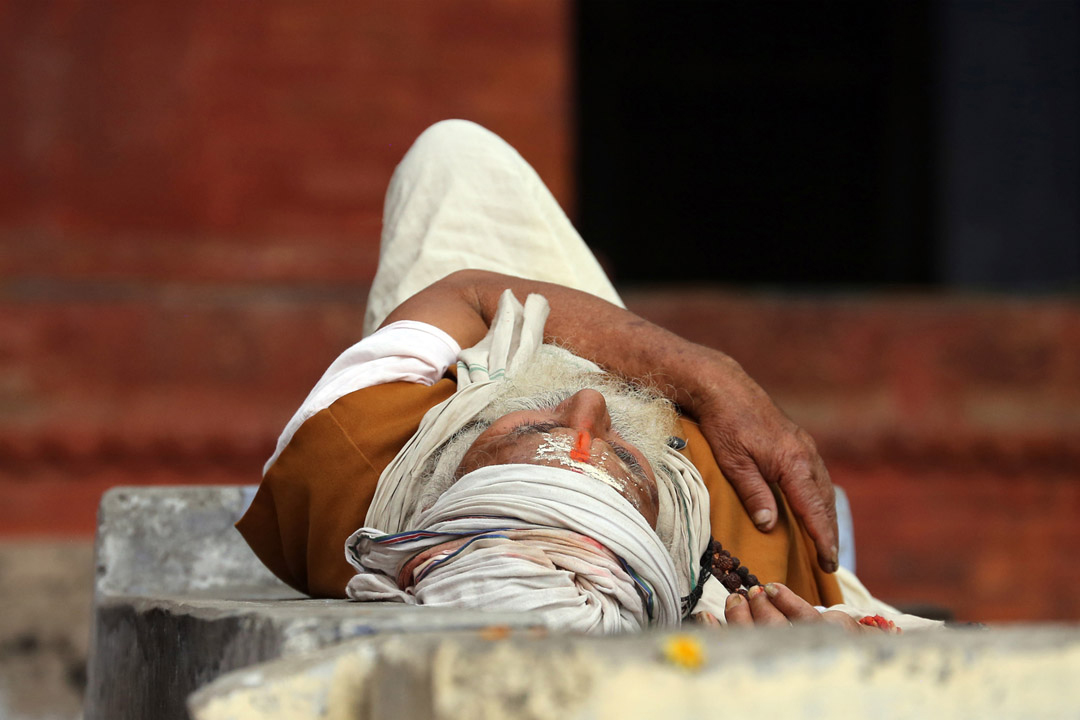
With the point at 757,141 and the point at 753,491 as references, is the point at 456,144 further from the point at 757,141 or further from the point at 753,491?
the point at 757,141

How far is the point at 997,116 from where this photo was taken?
24.0 feet

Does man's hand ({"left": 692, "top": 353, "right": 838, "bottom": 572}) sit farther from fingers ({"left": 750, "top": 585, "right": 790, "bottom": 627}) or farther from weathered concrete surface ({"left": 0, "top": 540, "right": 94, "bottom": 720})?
weathered concrete surface ({"left": 0, "top": 540, "right": 94, "bottom": 720})

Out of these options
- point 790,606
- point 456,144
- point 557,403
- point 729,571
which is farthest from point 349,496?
point 456,144

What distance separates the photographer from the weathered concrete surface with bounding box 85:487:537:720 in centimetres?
120

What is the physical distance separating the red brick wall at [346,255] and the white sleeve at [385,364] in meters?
2.31

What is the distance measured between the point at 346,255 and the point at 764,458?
2.95 metres

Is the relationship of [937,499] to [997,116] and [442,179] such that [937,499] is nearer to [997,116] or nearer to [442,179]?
[442,179]

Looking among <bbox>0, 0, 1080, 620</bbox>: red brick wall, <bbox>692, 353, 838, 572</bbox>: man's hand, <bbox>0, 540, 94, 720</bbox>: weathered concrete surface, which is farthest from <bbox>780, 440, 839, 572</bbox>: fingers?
<bbox>0, 0, 1080, 620</bbox>: red brick wall

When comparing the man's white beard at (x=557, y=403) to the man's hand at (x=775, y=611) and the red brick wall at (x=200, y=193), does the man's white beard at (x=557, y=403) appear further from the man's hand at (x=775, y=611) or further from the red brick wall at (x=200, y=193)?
the red brick wall at (x=200, y=193)

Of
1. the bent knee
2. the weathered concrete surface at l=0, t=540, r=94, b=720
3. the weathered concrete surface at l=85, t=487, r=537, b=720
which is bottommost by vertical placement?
the weathered concrete surface at l=0, t=540, r=94, b=720

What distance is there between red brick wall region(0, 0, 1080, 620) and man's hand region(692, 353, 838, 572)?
91.6 inches

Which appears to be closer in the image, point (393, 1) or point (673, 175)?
point (393, 1)

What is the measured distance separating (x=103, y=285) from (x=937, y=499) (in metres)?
3.16

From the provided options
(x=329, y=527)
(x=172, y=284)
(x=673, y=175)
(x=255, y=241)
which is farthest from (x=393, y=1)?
(x=673, y=175)
